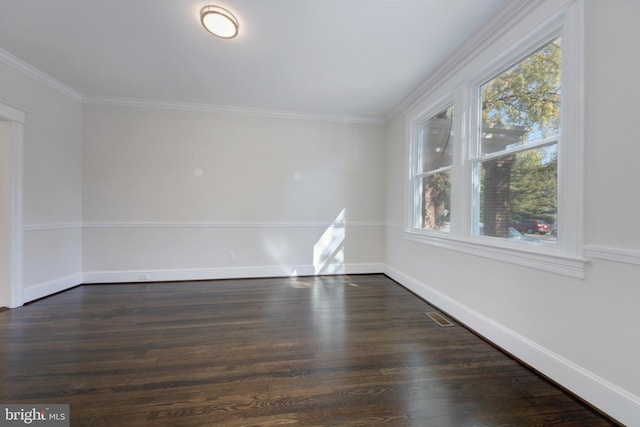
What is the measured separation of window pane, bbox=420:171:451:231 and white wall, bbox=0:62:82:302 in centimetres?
475

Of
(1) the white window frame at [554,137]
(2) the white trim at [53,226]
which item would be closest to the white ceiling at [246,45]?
(1) the white window frame at [554,137]

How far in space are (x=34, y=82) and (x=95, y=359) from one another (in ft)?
10.7

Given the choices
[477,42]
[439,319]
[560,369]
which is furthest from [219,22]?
[560,369]

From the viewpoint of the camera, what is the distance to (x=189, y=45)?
2.45m

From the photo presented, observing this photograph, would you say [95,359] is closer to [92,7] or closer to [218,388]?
[218,388]

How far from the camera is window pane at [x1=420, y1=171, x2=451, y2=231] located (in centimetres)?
297

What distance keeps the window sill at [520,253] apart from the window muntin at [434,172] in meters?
0.36

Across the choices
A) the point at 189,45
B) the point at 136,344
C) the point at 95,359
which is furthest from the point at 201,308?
the point at 189,45

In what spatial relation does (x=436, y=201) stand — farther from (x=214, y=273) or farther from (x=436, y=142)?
(x=214, y=273)

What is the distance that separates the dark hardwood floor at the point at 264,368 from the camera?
1431 mm

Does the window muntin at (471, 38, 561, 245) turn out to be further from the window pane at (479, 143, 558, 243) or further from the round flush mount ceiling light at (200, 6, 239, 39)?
the round flush mount ceiling light at (200, 6, 239, 39)

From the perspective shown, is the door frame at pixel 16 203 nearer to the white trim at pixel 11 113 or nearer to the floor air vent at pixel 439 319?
the white trim at pixel 11 113

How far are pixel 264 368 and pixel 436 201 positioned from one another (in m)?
2.59

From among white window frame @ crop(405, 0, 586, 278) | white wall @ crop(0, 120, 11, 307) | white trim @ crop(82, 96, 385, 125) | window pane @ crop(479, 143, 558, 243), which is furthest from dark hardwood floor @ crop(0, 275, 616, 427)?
white trim @ crop(82, 96, 385, 125)
